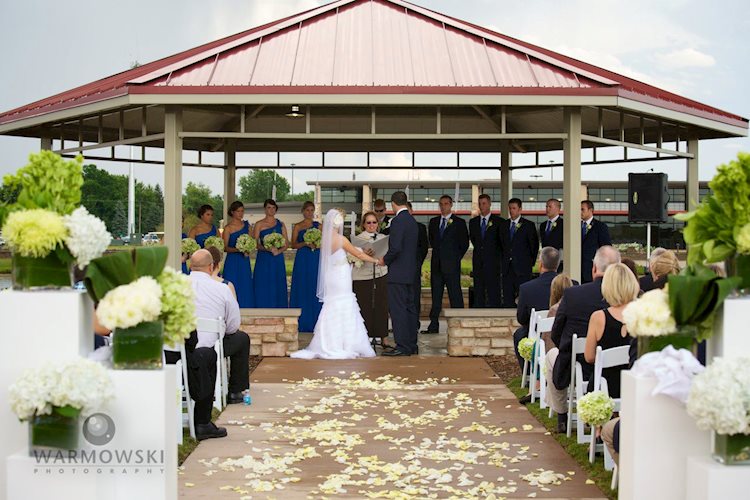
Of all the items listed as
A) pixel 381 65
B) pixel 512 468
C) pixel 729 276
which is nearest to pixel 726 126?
pixel 381 65

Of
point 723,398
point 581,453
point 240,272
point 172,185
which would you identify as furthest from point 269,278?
point 723,398

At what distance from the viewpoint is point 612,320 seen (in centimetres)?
659

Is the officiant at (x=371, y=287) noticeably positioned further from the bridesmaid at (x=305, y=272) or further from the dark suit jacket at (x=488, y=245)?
the dark suit jacket at (x=488, y=245)

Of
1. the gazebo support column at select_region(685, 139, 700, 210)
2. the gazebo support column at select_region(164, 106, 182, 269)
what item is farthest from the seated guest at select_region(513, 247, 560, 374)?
the gazebo support column at select_region(685, 139, 700, 210)

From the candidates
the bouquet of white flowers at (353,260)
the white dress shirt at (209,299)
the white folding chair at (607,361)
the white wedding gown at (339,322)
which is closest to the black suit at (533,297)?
the white folding chair at (607,361)

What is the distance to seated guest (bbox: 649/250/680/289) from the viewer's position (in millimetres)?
7902

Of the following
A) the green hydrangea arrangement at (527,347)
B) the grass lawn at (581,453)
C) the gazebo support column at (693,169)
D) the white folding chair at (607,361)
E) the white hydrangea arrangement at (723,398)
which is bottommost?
the grass lawn at (581,453)

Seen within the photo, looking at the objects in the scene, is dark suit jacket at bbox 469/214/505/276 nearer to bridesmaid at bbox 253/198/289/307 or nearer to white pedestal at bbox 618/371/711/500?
bridesmaid at bbox 253/198/289/307

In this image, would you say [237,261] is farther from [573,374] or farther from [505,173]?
[573,374]

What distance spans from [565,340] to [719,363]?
10.4ft

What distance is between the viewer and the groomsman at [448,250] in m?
14.2

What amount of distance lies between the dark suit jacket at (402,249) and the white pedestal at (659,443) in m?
7.85

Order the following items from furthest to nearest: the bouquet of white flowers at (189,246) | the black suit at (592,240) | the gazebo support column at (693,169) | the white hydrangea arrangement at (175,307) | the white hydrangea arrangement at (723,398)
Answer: the gazebo support column at (693,169) → the bouquet of white flowers at (189,246) → the black suit at (592,240) → the white hydrangea arrangement at (175,307) → the white hydrangea arrangement at (723,398)

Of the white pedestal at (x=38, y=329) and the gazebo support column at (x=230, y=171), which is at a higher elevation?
the gazebo support column at (x=230, y=171)
